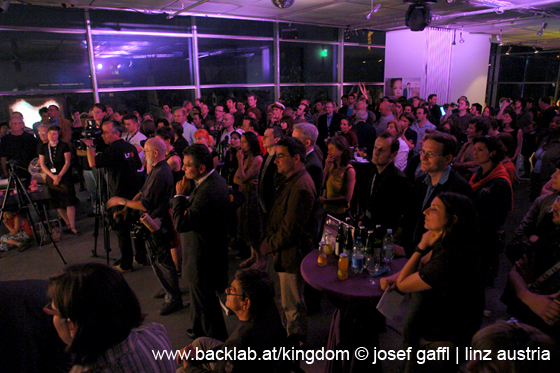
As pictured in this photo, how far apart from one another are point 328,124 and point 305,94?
14.6 feet

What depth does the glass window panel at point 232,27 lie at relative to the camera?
30.1ft

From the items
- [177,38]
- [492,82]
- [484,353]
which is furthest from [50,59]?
[492,82]

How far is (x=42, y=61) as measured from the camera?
7.57 m

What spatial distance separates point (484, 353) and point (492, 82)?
1804 centimetres

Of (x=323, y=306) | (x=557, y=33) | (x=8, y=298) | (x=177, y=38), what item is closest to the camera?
(x=8, y=298)

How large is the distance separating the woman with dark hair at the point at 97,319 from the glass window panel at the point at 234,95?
8833 millimetres

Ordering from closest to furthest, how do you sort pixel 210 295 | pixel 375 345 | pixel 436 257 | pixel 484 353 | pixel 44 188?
1. pixel 484 353
2. pixel 436 257
3. pixel 375 345
4. pixel 210 295
5. pixel 44 188

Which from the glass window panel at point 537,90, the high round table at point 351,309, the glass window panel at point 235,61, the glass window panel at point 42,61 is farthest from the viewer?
the glass window panel at point 537,90

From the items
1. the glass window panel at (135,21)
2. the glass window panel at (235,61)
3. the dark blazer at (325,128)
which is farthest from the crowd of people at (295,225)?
the glass window panel at (235,61)

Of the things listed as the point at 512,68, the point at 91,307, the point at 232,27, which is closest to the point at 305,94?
the point at 232,27

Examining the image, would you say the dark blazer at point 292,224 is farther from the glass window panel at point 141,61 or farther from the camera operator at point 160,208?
the glass window panel at point 141,61

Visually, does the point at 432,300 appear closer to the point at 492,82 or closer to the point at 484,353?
the point at 484,353

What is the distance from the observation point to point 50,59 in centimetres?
763

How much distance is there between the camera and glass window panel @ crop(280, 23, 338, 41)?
1055cm
